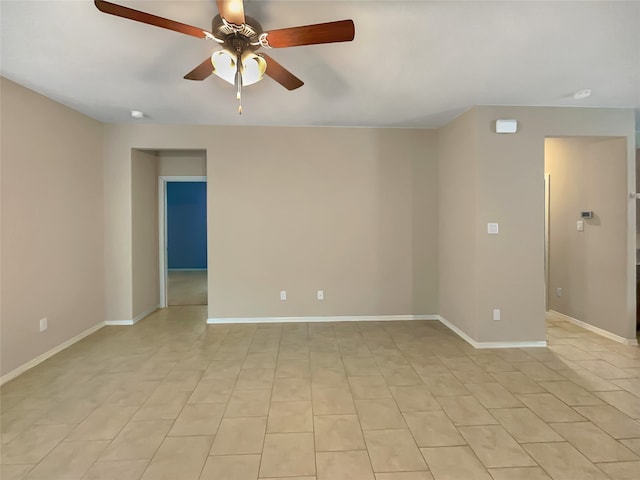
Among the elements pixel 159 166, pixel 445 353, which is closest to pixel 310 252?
pixel 445 353

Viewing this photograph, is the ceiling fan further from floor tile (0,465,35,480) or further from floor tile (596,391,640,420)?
floor tile (596,391,640,420)

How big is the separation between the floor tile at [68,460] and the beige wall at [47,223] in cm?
145

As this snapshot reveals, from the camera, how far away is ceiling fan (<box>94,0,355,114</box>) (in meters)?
1.59

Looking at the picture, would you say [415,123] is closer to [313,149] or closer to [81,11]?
[313,149]

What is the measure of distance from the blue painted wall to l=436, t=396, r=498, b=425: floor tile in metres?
8.06

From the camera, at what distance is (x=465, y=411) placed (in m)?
2.32

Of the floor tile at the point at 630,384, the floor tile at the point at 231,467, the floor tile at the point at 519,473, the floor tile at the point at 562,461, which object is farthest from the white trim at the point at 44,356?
the floor tile at the point at 630,384

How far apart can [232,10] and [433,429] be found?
274 cm

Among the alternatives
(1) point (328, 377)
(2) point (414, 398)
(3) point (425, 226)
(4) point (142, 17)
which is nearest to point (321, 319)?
(1) point (328, 377)

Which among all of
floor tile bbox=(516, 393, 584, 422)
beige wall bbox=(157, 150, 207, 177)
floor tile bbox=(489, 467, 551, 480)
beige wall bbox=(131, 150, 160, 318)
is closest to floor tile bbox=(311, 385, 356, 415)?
floor tile bbox=(489, 467, 551, 480)

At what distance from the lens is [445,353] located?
3.37 meters

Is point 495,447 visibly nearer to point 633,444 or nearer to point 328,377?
point 633,444

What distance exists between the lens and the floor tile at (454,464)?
1.73 meters

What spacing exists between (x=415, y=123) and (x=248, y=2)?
2.88m
